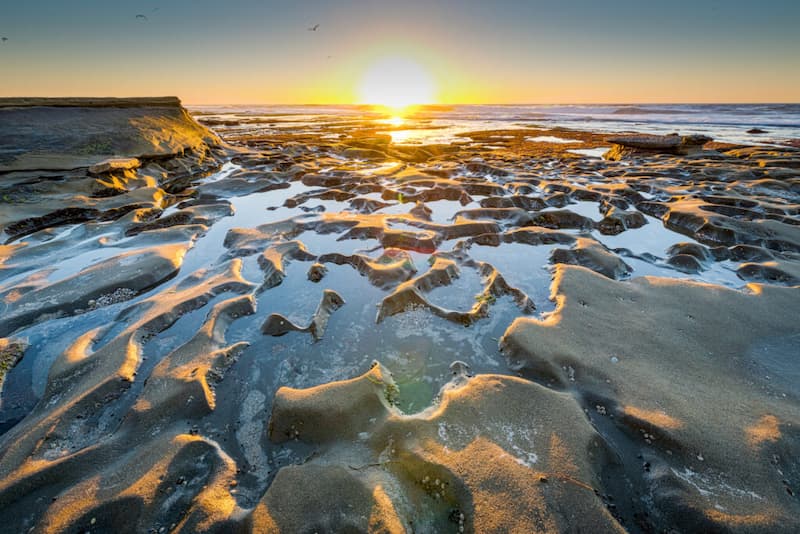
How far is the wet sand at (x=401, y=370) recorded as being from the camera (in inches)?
86.3

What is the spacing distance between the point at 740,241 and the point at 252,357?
8825 mm

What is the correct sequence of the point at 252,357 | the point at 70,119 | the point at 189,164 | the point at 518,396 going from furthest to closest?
1. the point at 189,164
2. the point at 70,119
3. the point at 252,357
4. the point at 518,396

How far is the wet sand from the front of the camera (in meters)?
2.19

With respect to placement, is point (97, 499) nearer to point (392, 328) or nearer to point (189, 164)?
point (392, 328)

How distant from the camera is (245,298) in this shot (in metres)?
4.67

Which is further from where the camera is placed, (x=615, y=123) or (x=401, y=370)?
(x=615, y=123)

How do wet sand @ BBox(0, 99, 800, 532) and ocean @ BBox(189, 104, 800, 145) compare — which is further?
ocean @ BBox(189, 104, 800, 145)

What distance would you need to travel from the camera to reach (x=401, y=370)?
352 centimetres

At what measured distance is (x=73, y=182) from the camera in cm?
973

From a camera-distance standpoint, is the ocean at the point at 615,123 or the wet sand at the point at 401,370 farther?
the ocean at the point at 615,123

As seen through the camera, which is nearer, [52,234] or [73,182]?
[52,234]

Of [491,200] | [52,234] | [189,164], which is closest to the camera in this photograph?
[52,234]

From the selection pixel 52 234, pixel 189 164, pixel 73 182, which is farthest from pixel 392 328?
pixel 189 164

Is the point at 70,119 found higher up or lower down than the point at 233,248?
higher up
